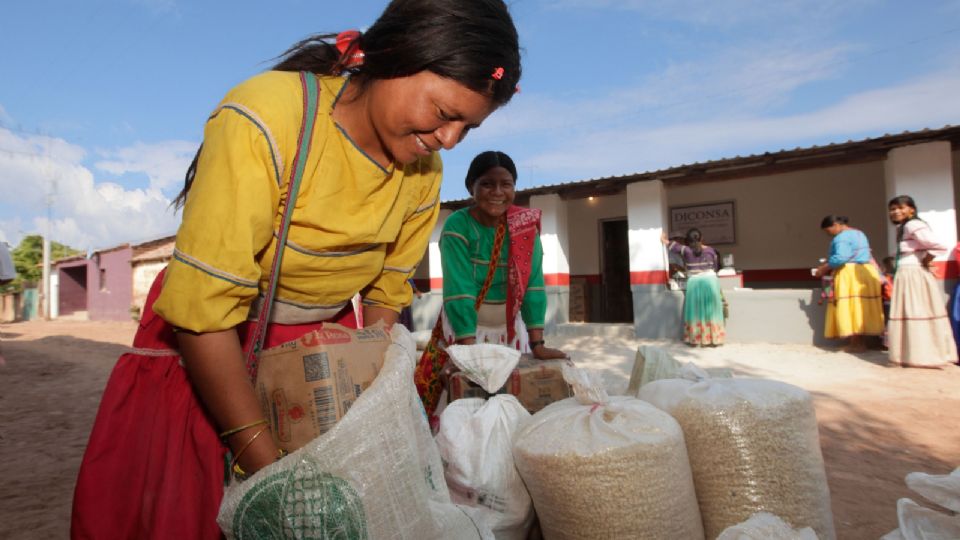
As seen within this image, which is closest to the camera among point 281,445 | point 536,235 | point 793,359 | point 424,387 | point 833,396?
point 281,445

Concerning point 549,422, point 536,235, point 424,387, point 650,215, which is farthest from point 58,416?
point 650,215

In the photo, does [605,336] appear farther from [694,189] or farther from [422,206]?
[422,206]

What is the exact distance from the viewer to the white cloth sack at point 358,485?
0.83 m

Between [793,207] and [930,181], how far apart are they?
10.6 feet

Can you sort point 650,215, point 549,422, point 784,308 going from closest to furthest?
point 549,422 < point 784,308 < point 650,215

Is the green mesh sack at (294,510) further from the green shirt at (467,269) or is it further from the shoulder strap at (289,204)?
the green shirt at (467,269)

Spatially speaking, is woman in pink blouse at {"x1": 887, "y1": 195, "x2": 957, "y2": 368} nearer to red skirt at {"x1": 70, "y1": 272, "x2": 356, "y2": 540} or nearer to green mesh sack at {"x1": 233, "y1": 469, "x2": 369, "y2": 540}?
green mesh sack at {"x1": 233, "y1": 469, "x2": 369, "y2": 540}

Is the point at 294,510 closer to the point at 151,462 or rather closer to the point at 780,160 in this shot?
the point at 151,462

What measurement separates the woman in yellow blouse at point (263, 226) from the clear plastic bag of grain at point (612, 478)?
83 cm

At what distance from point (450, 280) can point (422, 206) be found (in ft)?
4.46

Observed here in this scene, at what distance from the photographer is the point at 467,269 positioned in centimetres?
266

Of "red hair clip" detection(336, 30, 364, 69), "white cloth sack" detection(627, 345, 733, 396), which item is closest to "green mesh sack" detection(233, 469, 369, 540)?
"red hair clip" detection(336, 30, 364, 69)

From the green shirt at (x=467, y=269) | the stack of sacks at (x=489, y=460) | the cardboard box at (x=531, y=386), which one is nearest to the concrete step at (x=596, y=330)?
the green shirt at (x=467, y=269)

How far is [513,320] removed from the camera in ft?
9.52
